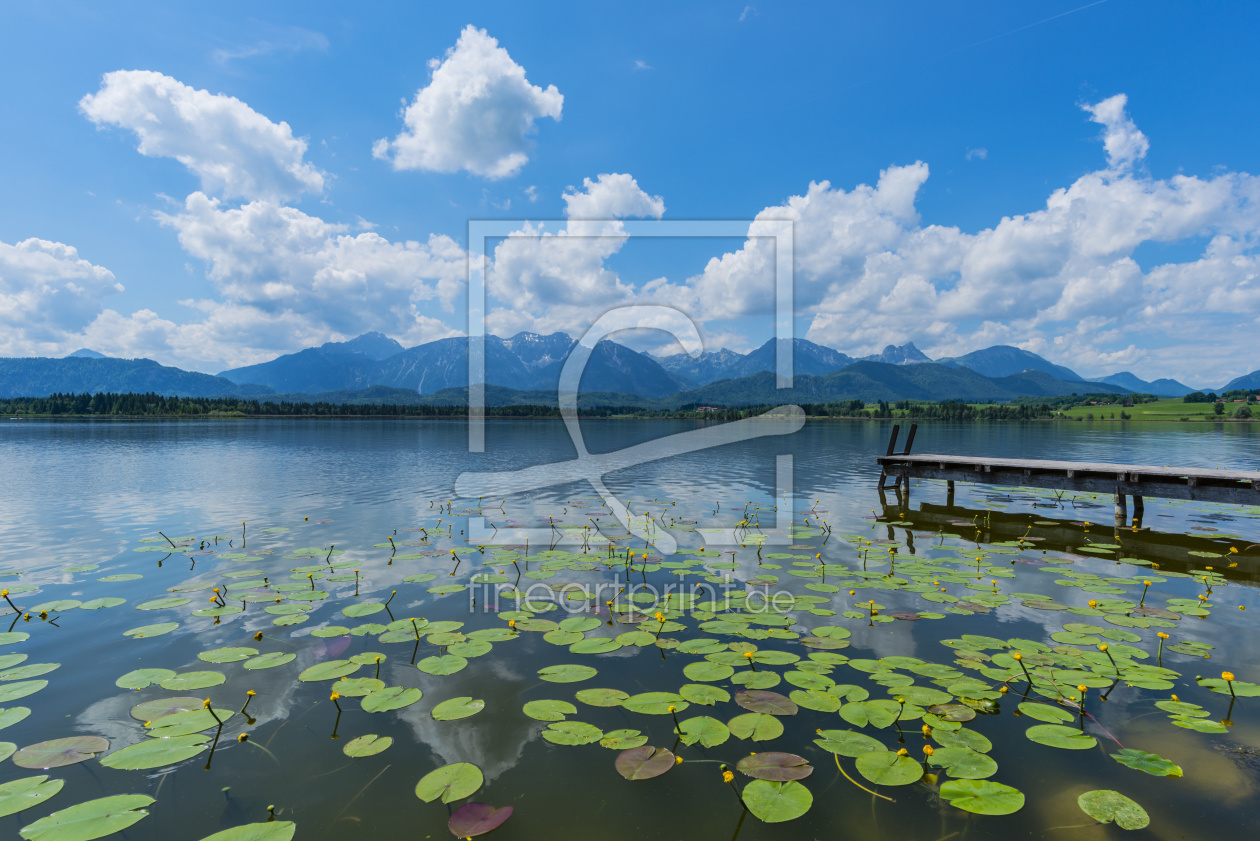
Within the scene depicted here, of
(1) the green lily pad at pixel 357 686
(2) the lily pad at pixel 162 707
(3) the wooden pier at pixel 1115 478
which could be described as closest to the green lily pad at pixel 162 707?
(2) the lily pad at pixel 162 707

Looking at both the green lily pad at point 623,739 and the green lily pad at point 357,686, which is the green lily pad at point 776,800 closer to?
the green lily pad at point 623,739

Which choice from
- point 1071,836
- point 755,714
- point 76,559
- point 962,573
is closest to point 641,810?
point 755,714

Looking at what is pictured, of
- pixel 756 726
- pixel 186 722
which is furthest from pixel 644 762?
pixel 186 722

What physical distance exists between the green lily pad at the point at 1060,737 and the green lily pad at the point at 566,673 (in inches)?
185

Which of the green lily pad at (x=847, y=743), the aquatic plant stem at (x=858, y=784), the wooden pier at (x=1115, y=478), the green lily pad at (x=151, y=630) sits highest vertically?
the wooden pier at (x=1115, y=478)

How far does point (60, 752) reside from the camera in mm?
5000

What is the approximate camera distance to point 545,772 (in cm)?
496

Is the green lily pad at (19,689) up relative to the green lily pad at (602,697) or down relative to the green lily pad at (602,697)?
down

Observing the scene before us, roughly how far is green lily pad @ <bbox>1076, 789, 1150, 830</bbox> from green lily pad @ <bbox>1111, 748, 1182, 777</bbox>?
1.84 ft

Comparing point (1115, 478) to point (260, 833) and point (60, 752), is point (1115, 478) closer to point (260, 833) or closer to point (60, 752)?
point (260, 833)

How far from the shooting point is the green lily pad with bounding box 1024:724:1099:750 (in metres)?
5.13

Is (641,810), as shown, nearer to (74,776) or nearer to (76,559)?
(74,776)

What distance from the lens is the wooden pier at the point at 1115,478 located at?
14.9m

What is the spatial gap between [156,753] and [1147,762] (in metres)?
9.18
